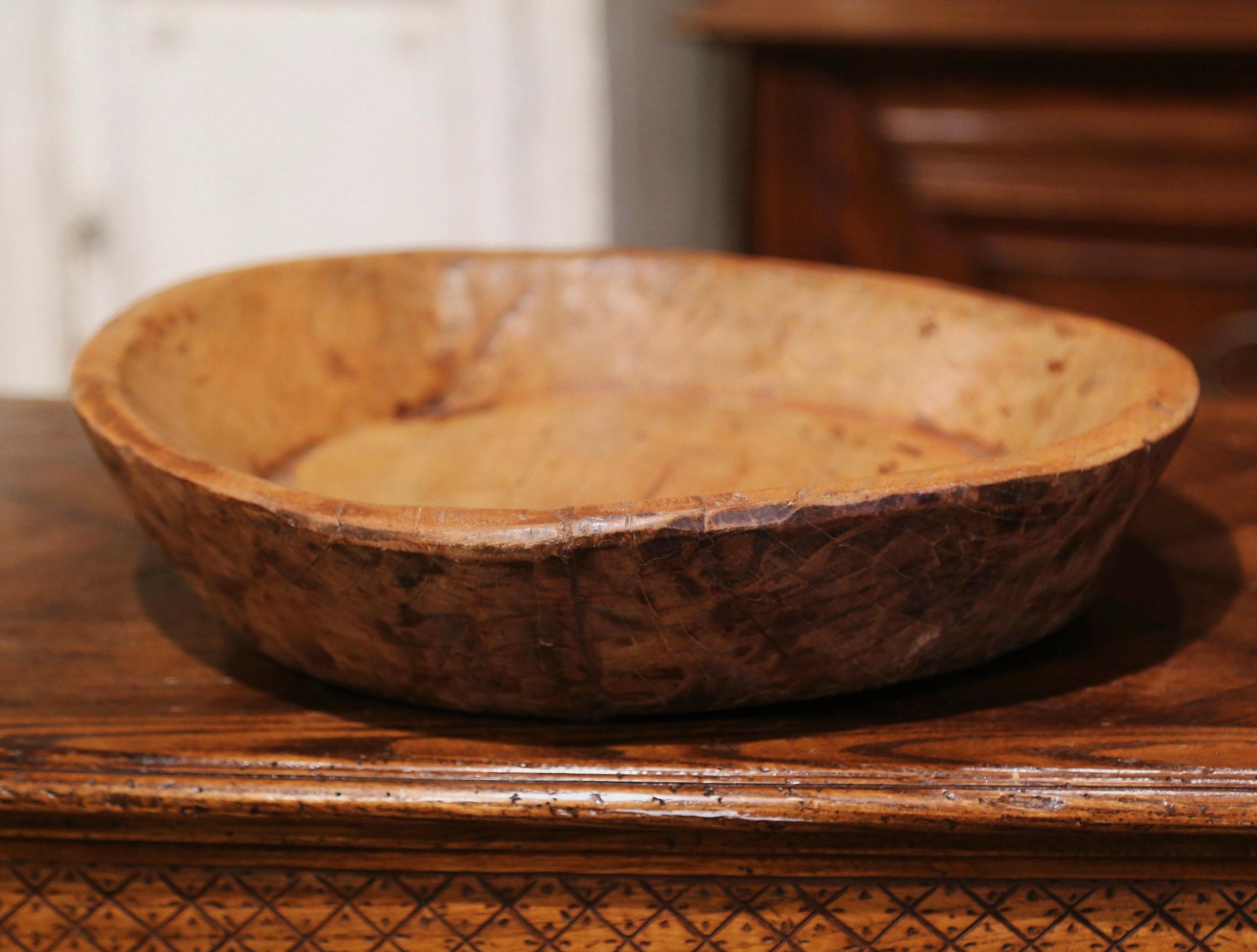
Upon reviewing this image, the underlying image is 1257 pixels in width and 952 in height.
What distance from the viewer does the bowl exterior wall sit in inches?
20.1

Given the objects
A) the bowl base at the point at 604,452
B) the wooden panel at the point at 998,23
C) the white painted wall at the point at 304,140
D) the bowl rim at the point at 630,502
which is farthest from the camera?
the white painted wall at the point at 304,140

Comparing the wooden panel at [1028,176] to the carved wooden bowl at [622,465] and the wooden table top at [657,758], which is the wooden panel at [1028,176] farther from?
the wooden table top at [657,758]

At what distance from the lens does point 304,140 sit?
201 cm

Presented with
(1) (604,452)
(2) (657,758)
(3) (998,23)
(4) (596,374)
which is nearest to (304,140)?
(3) (998,23)

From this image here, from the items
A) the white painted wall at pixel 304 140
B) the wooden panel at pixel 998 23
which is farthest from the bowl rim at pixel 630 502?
the white painted wall at pixel 304 140

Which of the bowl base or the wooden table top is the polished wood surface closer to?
the wooden table top

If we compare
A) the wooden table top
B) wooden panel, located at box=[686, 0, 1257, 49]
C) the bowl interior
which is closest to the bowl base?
the bowl interior

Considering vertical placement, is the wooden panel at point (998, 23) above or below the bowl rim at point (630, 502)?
below

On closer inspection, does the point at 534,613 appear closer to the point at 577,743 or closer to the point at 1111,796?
the point at 577,743

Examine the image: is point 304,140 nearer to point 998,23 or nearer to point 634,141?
point 634,141

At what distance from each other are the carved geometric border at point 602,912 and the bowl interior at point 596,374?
22cm

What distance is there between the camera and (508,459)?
818 millimetres

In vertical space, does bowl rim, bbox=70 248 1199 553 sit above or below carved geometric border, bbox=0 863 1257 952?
above

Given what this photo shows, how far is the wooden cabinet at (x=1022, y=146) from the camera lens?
1666mm
